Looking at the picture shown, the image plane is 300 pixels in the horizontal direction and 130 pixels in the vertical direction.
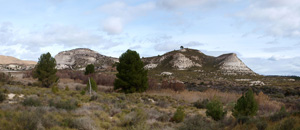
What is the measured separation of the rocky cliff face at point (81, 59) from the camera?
92050 millimetres

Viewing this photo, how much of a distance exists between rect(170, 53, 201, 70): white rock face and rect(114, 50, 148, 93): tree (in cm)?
5521

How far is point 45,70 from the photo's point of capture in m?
25.1

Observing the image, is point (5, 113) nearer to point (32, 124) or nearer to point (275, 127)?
point (32, 124)

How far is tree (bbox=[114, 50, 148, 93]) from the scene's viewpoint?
23.2 m

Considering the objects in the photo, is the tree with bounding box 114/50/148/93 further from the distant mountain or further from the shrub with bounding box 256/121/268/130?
the distant mountain

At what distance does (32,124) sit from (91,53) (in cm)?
Answer: 10550

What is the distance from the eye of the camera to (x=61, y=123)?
7.70 metres

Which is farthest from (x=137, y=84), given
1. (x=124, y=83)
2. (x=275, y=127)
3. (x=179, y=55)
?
(x=179, y=55)

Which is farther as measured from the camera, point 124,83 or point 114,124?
point 124,83

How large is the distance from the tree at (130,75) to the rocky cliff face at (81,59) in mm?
66795

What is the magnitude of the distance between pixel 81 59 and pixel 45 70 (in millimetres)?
73856

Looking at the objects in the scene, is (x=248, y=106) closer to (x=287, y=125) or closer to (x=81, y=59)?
(x=287, y=125)

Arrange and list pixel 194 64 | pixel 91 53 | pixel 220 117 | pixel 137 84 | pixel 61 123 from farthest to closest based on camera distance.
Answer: pixel 91 53, pixel 194 64, pixel 137 84, pixel 220 117, pixel 61 123

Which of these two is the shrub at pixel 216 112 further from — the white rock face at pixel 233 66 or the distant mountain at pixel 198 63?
the distant mountain at pixel 198 63
